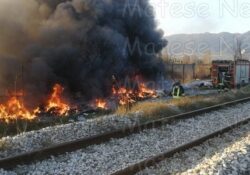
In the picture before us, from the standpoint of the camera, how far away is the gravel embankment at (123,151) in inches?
334

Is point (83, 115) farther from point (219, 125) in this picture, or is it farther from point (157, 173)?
point (157, 173)

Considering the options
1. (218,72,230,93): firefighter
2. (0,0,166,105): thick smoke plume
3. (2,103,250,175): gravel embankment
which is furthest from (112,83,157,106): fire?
(218,72,230,93): firefighter

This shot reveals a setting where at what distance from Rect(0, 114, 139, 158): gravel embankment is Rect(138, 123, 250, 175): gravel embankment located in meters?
Result: 2.83

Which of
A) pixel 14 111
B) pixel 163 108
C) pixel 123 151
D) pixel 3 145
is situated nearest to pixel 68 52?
pixel 14 111

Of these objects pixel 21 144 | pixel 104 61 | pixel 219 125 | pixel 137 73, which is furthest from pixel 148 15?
pixel 21 144

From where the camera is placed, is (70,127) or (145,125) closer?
(70,127)

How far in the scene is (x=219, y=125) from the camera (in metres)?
14.8

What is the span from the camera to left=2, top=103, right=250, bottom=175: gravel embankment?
8.49 metres

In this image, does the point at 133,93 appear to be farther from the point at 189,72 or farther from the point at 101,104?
the point at 189,72

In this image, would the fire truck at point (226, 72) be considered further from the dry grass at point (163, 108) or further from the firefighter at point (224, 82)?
the dry grass at point (163, 108)

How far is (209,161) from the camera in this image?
336 inches

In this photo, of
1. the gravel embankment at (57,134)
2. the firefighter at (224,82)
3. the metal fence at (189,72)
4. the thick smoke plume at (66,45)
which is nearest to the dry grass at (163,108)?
the gravel embankment at (57,134)

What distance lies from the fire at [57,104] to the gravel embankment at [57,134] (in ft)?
16.2

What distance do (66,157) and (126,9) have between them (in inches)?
734
